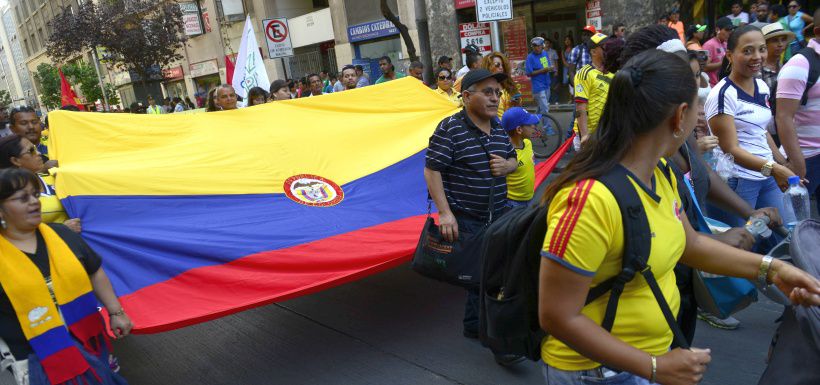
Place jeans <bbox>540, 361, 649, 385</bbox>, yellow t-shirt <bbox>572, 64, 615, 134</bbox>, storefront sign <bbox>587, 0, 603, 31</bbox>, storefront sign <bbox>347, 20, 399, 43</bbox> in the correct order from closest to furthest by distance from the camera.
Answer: jeans <bbox>540, 361, 649, 385</bbox>
yellow t-shirt <bbox>572, 64, 615, 134</bbox>
storefront sign <bbox>587, 0, 603, 31</bbox>
storefront sign <bbox>347, 20, 399, 43</bbox>

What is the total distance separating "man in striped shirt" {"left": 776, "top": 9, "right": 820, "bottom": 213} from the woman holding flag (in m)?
4.04

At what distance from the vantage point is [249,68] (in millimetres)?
8312

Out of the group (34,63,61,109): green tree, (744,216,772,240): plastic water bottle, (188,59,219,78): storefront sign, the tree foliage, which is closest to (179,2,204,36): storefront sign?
(188,59,219,78): storefront sign

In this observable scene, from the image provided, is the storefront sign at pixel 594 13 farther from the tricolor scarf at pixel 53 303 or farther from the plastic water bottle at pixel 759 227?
the tricolor scarf at pixel 53 303

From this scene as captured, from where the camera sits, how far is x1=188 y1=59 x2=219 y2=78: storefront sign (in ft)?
94.7

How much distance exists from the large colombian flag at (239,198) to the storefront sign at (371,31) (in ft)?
47.3

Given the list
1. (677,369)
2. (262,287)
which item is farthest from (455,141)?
(677,369)

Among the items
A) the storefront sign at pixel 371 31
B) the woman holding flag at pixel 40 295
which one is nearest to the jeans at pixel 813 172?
the woman holding flag at pixel 40 295

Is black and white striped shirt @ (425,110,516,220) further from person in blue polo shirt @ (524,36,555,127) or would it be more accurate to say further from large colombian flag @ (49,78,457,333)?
person in blue polo shirt @ (524,36,555,127)

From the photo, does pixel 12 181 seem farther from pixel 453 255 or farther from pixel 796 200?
pixel 796 200

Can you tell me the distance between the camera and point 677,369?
59.8 inches

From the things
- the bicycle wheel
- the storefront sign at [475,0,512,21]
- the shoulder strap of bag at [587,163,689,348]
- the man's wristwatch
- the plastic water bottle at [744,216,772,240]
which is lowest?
the bicycle wheel

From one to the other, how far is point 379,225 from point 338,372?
111cm

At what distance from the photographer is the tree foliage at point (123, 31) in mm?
23641
